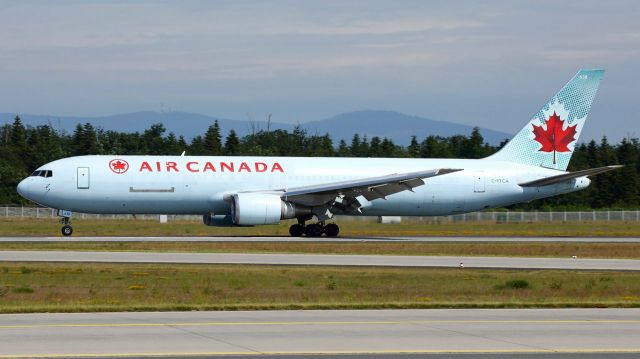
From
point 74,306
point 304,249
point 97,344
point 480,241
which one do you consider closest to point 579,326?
point 97,344

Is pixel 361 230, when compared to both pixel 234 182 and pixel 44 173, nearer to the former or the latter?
pixel 234 182

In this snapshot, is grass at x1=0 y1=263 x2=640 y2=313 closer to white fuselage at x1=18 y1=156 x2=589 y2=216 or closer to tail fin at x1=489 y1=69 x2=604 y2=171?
white fuselage at x1=18 y1=156 x2=589 y2=216

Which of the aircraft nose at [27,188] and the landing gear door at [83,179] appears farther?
the aircraft nose at [27,188]

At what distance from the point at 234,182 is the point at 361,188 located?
20.1ft

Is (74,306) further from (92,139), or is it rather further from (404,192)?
(92,139)

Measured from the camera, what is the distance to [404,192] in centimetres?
5328

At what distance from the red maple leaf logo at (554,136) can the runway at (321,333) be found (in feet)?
117

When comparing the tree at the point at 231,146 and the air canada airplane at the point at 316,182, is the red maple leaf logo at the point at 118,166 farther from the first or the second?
the tree at the point at 231,146

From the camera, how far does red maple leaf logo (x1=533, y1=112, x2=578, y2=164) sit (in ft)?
188

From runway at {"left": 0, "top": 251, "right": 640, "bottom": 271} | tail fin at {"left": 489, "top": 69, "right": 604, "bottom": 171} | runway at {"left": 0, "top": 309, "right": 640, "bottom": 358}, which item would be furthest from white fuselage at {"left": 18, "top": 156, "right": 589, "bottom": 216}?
runway at {"left": 0, "top": 309, "right": 640, "bottom": 358}

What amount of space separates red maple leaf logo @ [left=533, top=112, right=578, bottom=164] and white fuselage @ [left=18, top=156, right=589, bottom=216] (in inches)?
53.6

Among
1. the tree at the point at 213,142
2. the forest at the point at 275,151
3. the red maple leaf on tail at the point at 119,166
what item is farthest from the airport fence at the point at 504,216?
the tree at the point at 213,142

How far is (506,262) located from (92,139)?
89.7 meters

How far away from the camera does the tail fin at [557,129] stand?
2247 inches
